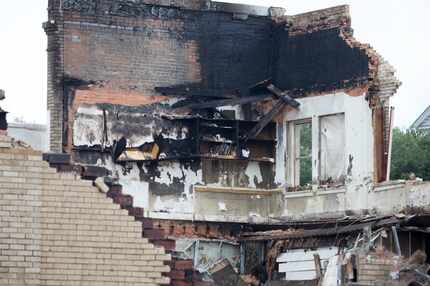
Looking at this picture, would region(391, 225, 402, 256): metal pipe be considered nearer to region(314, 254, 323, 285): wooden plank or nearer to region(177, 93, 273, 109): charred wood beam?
region(314, 254, 323, 285): wooden plank

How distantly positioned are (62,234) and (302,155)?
21055mm

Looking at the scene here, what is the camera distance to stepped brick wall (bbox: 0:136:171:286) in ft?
59.8

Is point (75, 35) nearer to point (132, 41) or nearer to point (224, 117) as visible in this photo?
point (132, 41)

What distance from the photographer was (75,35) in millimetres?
29172

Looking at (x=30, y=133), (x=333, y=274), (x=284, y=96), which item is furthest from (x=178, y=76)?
(x=333, y=274)

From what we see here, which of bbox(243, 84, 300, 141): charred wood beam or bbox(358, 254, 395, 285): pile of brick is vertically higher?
bbox(243, 84, 300, 141): charred wood beam

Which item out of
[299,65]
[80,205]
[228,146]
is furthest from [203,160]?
[80,205]

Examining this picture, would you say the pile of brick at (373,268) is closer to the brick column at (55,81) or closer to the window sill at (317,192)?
the window sill at (317,192)

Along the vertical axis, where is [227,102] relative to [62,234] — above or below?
above

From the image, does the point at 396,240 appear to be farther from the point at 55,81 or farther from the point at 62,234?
the point at 55,81

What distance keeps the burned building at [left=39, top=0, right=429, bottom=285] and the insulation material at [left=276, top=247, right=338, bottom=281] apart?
1.39 m

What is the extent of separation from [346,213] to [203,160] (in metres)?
3.46

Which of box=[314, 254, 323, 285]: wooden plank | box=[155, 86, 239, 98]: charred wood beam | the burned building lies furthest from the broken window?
box=[314, 254, 323, 285]: wooden plank

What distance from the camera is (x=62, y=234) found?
60.9 feet
